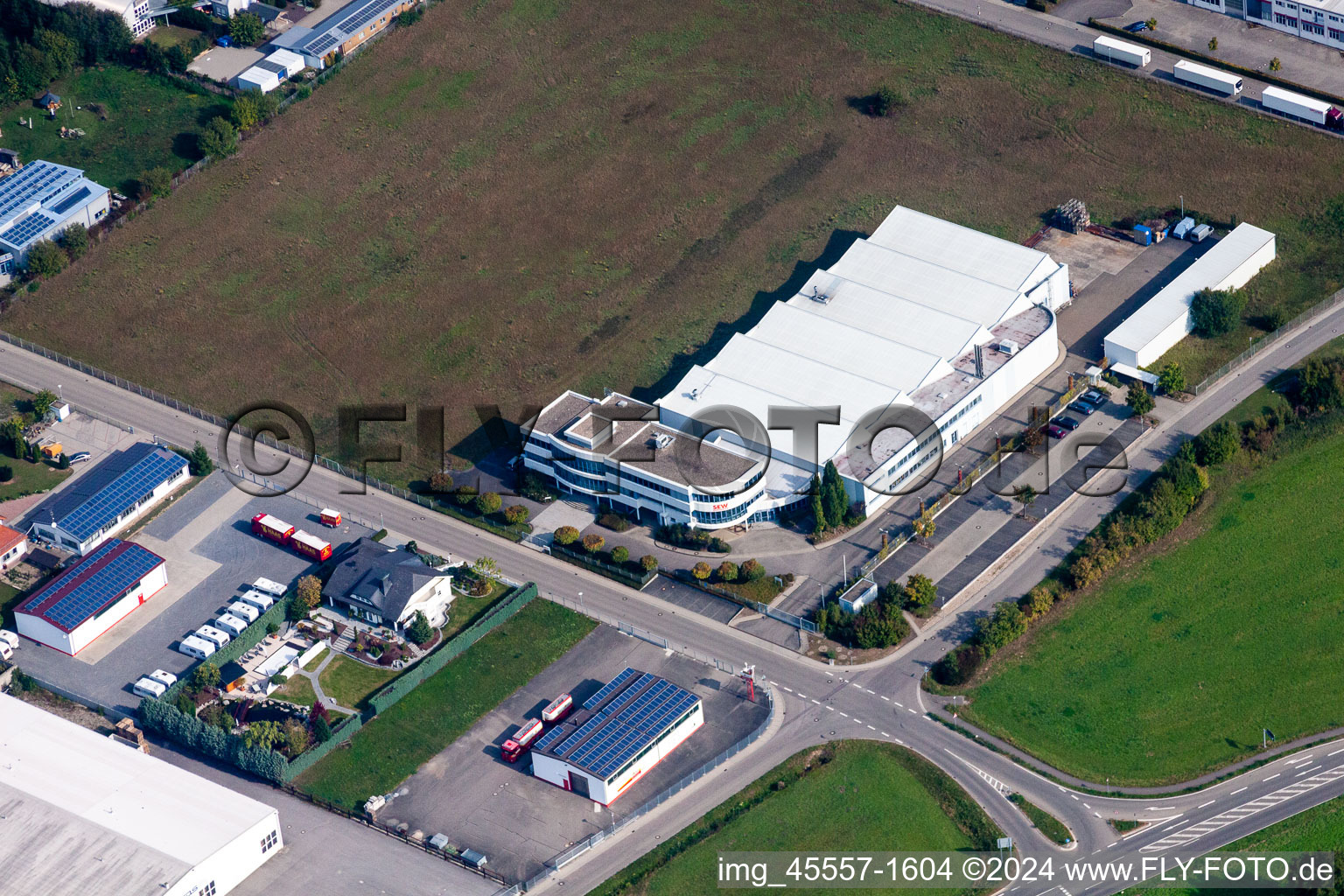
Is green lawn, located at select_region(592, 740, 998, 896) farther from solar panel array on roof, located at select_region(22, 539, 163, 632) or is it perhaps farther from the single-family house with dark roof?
solar panel array on roof, located at select_region(22, 539, 163, 632)

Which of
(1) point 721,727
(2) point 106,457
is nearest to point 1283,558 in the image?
(1) point 721,727

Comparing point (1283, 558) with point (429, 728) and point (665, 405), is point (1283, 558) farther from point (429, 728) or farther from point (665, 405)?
point (429, 728)

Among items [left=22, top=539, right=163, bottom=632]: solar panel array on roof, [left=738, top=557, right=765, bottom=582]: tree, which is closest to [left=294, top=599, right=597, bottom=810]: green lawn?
[left=738, top=557, right=765, bottom=582]: tree

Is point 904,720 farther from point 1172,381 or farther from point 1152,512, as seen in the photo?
point 1172,381

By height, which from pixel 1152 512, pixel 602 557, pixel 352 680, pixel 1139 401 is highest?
pixel 1139 401

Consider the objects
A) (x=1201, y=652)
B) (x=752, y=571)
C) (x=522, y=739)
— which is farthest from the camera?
(x=752, y=571)

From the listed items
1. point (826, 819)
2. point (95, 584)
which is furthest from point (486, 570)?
point (826, 819)
